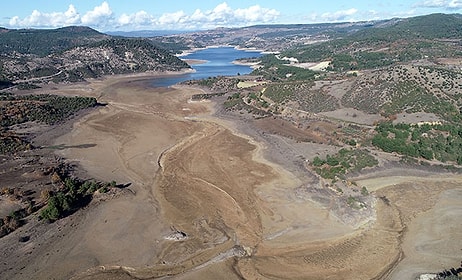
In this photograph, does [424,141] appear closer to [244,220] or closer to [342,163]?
[342,163]

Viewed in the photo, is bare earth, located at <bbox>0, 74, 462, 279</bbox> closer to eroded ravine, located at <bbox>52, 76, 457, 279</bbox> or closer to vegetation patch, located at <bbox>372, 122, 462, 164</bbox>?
eroded ravine, located at <bbox>52, 76, 457, 279</bbox>

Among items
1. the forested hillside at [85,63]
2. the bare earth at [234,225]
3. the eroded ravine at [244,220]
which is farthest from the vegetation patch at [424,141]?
the forested hillside at [85,63]


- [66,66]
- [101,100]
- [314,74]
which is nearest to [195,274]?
[101,100]

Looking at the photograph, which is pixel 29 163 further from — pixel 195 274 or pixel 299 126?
pixel 299 126

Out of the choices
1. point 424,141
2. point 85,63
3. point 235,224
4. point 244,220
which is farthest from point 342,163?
point 85,63

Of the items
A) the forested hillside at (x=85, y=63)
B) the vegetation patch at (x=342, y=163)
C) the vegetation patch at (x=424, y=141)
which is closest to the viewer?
the vegetation patch at (x=342, y=163)

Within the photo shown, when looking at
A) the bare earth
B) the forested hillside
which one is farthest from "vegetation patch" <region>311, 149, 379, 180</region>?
the forested hillside

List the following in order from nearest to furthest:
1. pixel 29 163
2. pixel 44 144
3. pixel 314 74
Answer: pixel 29 163 → pixel 44 144 → pixel 314 74

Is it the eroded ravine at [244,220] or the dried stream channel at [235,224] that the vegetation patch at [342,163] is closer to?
the dried stream channel at [235,224]
